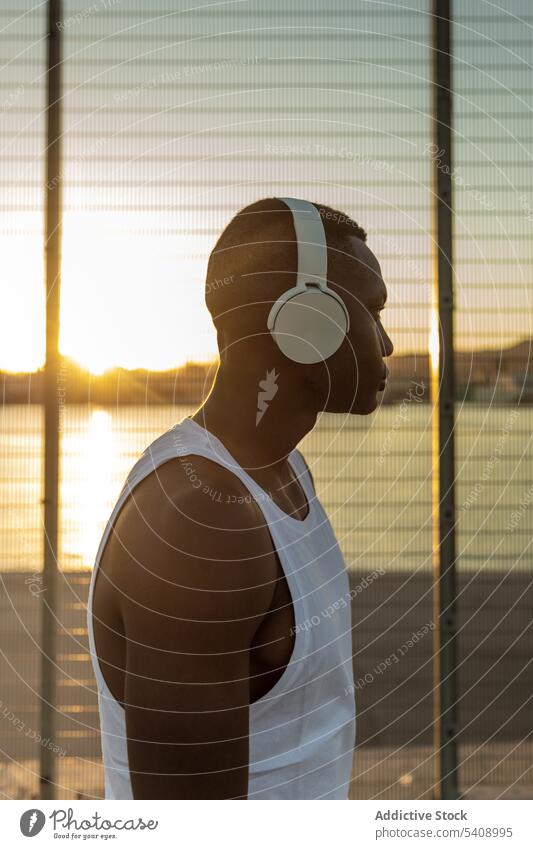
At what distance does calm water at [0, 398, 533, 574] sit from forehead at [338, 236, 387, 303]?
4.13ft

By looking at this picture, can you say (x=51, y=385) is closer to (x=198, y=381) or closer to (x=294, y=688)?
(x=198, y=381)

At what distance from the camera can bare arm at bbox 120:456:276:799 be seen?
83 cm

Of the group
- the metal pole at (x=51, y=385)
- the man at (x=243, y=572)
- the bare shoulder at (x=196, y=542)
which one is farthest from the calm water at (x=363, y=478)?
the bare shoulder at (x=196, y=542)

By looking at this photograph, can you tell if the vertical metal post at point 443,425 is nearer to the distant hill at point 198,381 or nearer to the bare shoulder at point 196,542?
the distant hill at point 198,381

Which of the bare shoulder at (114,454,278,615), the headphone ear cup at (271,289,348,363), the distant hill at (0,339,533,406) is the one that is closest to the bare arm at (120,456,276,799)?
the bare shoulder at (114,454,278,615)

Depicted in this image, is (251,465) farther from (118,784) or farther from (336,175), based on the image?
(336,175)

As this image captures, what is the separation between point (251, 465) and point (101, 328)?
1161mm

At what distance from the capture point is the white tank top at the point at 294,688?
886mm

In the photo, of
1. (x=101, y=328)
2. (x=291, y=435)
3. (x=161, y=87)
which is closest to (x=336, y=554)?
(x=291, y=435)

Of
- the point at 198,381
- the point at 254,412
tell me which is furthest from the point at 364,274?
the point at 198,381

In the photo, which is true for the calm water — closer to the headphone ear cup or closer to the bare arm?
the headphone ear cup

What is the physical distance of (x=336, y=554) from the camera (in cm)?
105

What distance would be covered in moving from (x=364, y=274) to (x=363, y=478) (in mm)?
1373

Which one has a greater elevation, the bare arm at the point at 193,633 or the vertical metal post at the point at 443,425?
the vertical metal post at the point at 443,425
